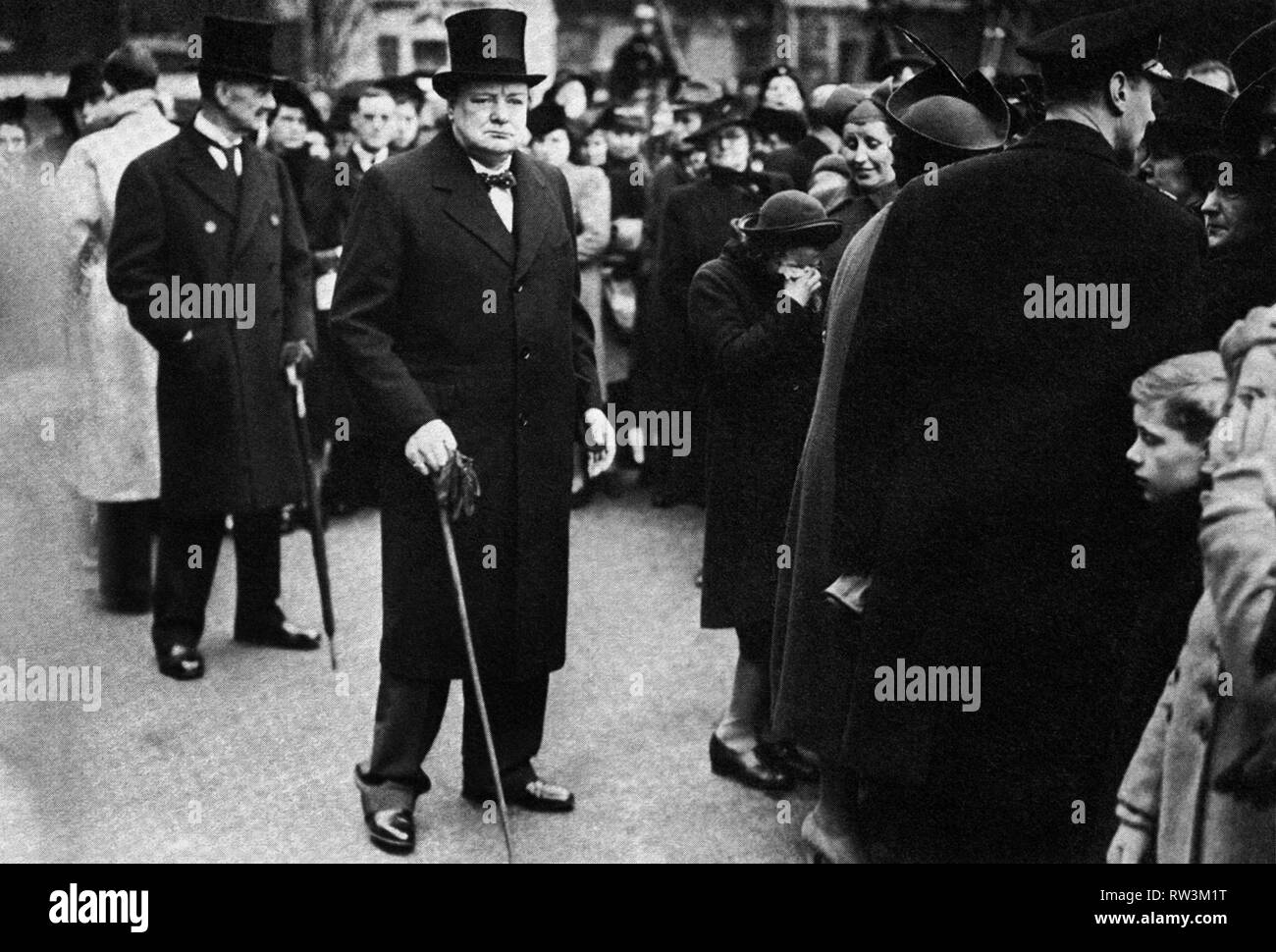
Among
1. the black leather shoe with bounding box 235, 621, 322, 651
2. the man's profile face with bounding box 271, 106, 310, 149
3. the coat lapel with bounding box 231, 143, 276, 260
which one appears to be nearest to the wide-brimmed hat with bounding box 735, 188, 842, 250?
the coat lapel with bounding box 231, 143, 276, 260

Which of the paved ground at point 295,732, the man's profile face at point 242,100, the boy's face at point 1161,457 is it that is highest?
the man's profile face at point 242,100

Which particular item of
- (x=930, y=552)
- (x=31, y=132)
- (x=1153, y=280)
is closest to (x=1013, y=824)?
(x=930, y=552)

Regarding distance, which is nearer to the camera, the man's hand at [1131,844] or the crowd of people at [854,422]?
the man's hand at [1131,844]

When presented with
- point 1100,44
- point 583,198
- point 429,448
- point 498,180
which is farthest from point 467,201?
point 583,198

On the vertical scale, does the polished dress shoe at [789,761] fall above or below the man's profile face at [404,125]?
below

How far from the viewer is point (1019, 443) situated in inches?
144

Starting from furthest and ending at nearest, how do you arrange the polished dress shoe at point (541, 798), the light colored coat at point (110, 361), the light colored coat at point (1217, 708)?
the light colored coat at point (110, 361)
the polished dress shoe at point (541, 798)
the light colored coat at point (1217, 708)

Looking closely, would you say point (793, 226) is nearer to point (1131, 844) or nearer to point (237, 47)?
point (237, 47)

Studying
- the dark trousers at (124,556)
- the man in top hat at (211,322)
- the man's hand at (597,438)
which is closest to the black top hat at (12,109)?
the dark trousers at (124,556)

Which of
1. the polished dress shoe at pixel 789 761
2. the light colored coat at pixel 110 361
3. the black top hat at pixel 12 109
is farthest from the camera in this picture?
the black top hat at pixel 12 109

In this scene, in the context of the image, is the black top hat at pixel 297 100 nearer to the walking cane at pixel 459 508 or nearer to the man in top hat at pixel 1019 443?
the walking cane at pixel 459 508

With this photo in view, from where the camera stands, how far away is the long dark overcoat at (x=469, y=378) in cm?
473

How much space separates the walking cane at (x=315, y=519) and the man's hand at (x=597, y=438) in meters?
1.83

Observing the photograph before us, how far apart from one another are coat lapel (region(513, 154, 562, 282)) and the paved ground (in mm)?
1635
